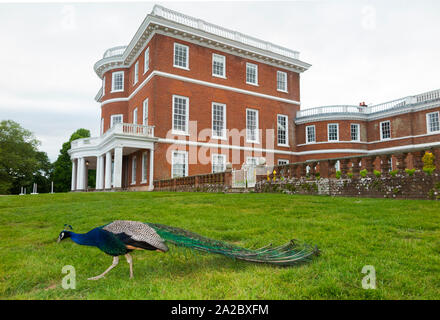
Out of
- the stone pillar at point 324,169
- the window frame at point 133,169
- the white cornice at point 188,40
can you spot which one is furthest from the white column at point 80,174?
the stone pillar at point 324,169

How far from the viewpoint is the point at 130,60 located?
27.8 metres

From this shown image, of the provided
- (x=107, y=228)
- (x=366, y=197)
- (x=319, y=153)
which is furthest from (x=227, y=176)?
(x=319, y=153)

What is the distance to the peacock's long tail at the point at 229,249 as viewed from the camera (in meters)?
3.24

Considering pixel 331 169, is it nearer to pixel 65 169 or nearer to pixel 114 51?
pixel 114 51

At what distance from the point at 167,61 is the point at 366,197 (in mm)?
17380

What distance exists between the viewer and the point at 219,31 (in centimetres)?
2612

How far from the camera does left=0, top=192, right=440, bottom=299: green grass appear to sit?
2967 millimetres

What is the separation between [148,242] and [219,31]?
2584 cm

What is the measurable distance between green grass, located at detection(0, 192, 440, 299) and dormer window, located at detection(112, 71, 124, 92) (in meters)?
23.8

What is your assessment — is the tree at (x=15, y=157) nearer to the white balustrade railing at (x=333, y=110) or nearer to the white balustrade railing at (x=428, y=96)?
the white balustrade railing at (x=333, y=110)

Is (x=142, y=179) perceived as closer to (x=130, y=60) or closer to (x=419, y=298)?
Answer: (x=130, y=60)

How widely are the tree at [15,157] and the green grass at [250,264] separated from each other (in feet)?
138

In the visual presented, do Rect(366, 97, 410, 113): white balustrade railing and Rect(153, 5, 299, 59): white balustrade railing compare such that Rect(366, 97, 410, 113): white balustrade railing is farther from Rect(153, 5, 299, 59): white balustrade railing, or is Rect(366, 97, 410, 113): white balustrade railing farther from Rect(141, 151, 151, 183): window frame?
Rect(141, 151, 151, 183): window frame
